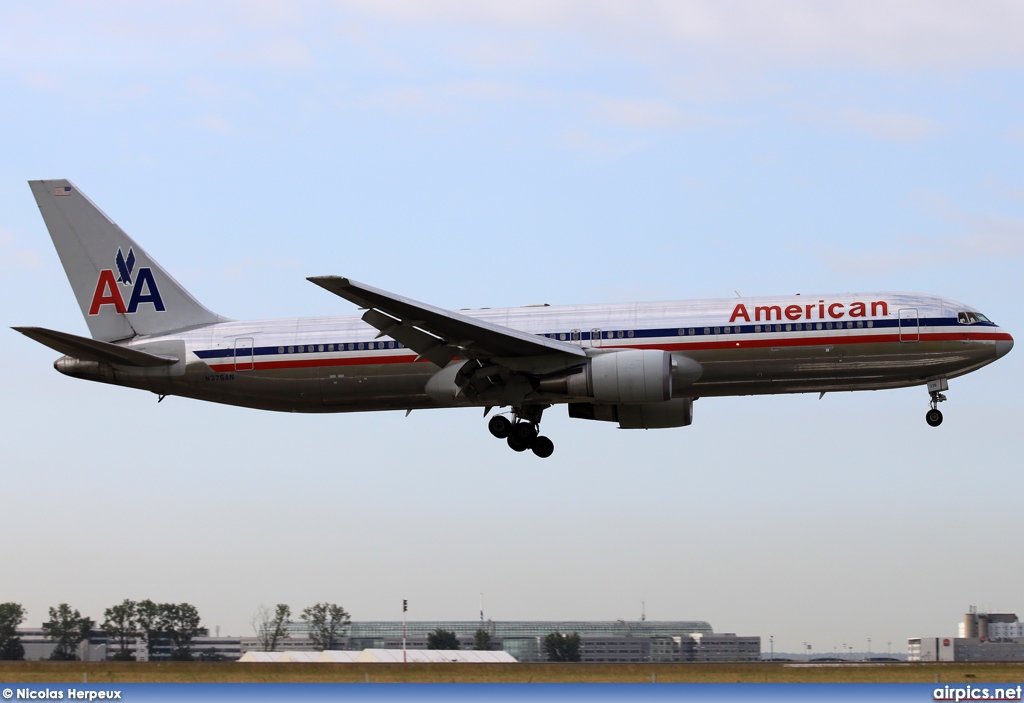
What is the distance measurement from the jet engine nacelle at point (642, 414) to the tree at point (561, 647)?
1172 centimetres

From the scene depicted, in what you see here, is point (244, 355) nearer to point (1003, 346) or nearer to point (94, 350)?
point (94, 350)

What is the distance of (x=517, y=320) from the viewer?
41.0 m

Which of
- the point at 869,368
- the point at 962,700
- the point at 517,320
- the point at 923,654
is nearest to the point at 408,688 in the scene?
the point at 962,700

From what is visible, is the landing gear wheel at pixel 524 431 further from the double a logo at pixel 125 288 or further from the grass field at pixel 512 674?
the double a logo at pixel 125 288

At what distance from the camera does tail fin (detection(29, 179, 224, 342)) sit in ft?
147

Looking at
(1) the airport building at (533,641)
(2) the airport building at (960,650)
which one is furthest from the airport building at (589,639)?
(2) the airport building at (960,650)

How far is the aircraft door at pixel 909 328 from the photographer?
38.5 meters

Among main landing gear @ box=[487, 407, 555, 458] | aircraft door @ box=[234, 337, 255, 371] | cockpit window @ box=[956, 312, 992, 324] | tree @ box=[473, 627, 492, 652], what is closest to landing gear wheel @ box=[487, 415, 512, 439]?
main landing gear @ box=[487, 407, 555, 458]

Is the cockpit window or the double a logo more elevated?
the double a logo

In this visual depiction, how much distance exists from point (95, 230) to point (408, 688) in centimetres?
2404

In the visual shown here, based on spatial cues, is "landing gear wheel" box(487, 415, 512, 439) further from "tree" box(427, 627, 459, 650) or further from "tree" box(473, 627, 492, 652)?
"tree" box(427, 627, 459, 650)

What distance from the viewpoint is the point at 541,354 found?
38875 millimetres

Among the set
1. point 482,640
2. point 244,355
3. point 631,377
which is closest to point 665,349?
point 631,377

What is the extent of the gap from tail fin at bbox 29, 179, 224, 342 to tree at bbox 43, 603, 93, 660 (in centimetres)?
964
